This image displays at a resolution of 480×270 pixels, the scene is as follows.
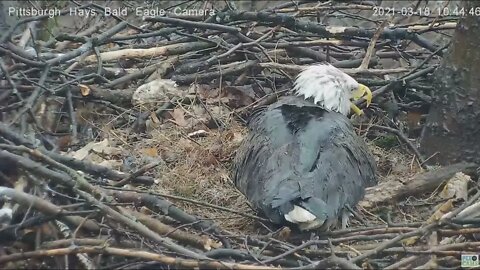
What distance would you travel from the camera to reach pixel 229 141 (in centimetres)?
524

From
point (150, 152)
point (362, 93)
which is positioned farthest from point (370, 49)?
point (150, 152)

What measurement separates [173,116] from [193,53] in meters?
0.59

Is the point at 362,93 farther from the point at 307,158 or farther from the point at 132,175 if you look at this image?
the point at 132,175

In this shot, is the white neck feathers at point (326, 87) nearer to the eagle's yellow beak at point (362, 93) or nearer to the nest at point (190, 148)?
the eagle's yellow beak at point (362, 93)

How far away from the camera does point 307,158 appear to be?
428 centimetres

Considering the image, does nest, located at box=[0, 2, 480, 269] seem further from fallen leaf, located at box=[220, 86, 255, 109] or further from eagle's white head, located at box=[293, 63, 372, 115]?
eagle's white head, located at box=[293, 63, 372, 115]

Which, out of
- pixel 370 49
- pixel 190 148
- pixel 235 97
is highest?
pixel 370 49

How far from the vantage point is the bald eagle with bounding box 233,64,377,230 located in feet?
13.0

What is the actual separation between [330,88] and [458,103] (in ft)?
2.89

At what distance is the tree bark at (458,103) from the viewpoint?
183 inches

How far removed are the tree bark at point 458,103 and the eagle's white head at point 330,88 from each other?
0.51 m

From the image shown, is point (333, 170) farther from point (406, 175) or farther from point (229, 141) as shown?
point (229, 141)

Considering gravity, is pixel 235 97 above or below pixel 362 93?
below

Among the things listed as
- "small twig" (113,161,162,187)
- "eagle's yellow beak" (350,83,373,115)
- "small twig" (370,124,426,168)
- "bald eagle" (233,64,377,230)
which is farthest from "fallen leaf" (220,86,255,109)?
"small twig" (113,161,162,187)
